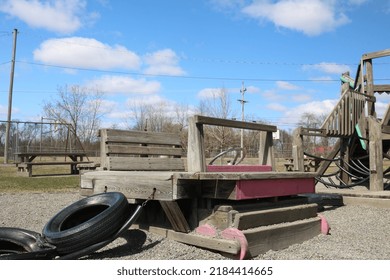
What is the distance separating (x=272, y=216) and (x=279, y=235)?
21 cm

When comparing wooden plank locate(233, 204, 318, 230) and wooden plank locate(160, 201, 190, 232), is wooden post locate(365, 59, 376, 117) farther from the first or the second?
wooden plank locate(160, 201, 190, 232)

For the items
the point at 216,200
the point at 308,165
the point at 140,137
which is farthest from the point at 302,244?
the point at 308,165

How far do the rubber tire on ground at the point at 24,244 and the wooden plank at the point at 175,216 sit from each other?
1101mm

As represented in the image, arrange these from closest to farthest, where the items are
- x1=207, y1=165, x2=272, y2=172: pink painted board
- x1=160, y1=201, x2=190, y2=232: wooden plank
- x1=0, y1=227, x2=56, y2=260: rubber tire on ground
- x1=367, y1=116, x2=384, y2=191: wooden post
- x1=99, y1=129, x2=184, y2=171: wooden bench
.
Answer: x1=0, y1=227, x2=56, y2=260: rubber tire on ground < x1=160, y1=201, x2=190, y2=232: wooden plank < x1=207, y1=165, x2=272, y2=172: pink painted board < x1=99, y1=129, x2=184, y2=171: wooden bench < x1=367, y1=116, x2=384, y2=191: wooden post

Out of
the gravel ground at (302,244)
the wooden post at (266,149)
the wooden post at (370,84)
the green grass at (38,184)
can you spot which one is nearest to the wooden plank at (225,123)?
the wooden post at (266,149)

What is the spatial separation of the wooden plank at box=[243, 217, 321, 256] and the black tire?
47.5 inches

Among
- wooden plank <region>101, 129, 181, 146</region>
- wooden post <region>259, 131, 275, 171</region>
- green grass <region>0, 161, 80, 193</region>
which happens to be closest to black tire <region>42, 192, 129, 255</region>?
wooden plank <region>101, 129, 181, 146</region>

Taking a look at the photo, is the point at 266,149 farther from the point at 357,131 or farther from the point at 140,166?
the point at 357,131

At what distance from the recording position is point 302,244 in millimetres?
4340

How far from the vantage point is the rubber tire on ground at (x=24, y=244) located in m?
3.38

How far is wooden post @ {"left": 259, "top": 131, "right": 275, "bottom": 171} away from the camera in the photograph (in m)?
5.47

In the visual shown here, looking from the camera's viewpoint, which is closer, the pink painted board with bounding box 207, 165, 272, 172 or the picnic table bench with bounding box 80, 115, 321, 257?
the picnic table bench with bounding box 80, 115, 321, 257

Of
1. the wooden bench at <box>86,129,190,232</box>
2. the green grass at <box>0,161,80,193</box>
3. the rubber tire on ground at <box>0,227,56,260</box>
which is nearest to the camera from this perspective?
the rubber tire on ground at <box>0,227,56,260</box>
